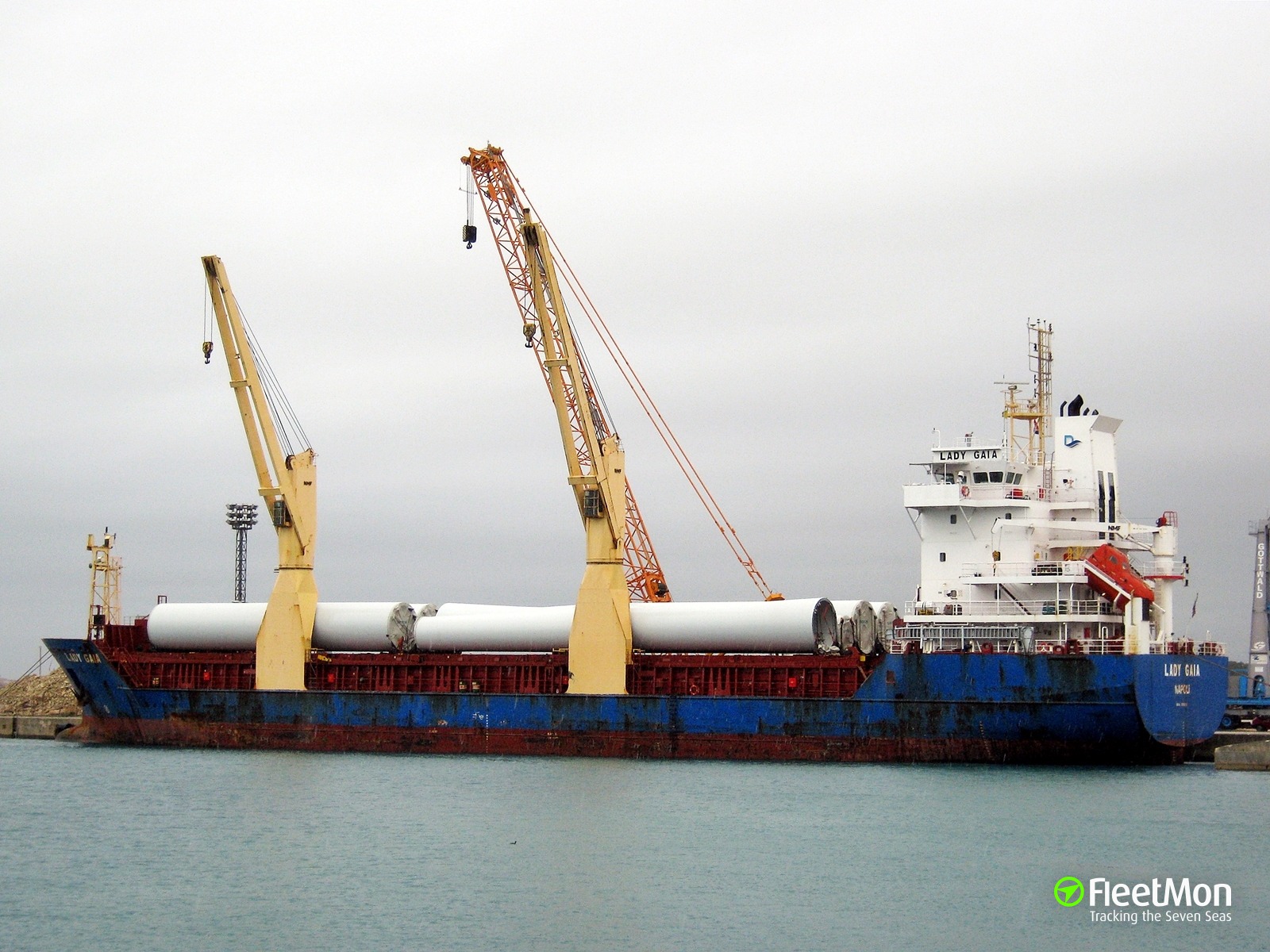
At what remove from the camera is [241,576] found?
7612cm

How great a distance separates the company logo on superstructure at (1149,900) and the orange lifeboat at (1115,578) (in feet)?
48.5

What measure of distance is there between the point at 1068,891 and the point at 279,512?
106 feet

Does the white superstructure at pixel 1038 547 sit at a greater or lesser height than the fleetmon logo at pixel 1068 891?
greater

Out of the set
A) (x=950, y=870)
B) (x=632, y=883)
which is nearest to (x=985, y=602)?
(x=950, y=870)

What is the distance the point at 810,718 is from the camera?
151ft

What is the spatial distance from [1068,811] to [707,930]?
40.8 ft

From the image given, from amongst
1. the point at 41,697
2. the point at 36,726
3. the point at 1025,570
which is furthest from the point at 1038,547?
the point at 41,697

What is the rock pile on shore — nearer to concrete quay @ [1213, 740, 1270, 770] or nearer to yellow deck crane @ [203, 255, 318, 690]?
yellow deck crane @ [203, 255, 318, 690]

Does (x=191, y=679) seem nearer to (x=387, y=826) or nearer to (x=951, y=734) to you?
(x=387, y=826)

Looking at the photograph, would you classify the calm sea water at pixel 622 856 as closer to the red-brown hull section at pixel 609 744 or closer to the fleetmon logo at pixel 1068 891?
the fleetmon logo at pixel 1068 891

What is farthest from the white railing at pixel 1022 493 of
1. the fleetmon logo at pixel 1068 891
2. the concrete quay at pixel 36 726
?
the concrete quay at pixel 36 726

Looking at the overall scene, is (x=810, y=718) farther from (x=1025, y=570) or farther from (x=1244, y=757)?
(x=1244, y=757)

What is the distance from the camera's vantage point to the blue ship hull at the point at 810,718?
Result: 4288 cm

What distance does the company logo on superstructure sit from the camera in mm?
28344
